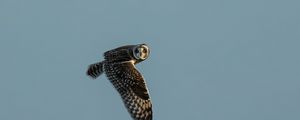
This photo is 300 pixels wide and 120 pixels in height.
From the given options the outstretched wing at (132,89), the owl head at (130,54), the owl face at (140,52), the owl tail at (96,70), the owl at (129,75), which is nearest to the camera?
the outstretched wing at (132,89)

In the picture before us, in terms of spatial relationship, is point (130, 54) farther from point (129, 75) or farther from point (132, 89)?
point (132, 89)

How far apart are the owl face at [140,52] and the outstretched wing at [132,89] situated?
0.87 meters

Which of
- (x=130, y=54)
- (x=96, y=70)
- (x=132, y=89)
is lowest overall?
(x=132, y=89)

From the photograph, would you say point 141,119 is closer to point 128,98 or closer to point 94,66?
point 128,98

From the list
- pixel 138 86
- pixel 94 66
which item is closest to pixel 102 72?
pixel 94 66

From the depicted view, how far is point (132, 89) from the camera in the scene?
130 ft

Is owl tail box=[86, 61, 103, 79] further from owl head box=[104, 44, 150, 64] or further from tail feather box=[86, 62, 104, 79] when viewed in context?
owl head box=[104, 44, 150, 64]

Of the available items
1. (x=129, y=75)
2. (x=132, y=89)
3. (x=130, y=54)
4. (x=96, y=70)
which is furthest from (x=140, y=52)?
(x=132, y=89)

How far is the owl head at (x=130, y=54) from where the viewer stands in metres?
41.7

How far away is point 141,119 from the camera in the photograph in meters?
38.7

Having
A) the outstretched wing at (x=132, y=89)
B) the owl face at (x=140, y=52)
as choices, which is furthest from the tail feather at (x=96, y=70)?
the outstretched wing at (x=132, y=89)

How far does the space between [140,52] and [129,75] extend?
194 cm

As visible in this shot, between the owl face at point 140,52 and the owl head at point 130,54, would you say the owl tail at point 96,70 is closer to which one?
the owl head at point 130,54

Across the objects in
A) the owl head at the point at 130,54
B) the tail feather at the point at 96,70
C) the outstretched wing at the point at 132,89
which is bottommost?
the outstretched wing at the point at 132,89
